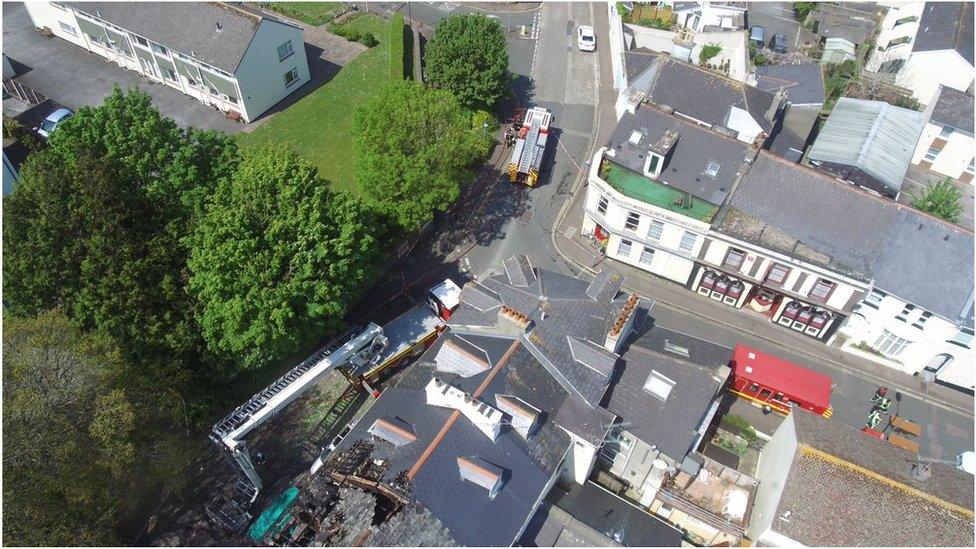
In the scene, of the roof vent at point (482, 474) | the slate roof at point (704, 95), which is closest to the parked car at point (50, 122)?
the roof vent at point (482, 474)

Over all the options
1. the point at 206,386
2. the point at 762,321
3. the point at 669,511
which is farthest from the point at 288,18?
the point at 669,511

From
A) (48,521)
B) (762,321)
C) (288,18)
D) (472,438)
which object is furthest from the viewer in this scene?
(288,18)

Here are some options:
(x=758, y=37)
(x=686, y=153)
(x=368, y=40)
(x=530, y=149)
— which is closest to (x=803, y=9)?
(x=758, y=37)

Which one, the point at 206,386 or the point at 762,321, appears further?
the point at 762,321

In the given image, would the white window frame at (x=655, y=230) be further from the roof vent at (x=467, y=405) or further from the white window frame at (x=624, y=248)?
the roof vent at (x=467, y=405)

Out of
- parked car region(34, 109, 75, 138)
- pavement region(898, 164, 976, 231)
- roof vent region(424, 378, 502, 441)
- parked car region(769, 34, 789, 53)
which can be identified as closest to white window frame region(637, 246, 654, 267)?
roof vent region(424, 378, 502, 441)

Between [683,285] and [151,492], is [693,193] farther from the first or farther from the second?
[151,492]
